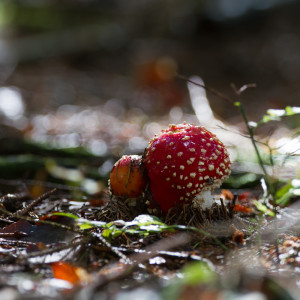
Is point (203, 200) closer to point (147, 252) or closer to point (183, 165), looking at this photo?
point (183, 165)

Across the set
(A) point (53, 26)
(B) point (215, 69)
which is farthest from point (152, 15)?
(A) point (53, 26)

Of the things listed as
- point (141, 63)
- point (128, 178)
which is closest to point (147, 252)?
point (128, 178)

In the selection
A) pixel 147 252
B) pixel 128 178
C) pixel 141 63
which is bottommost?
pixel 147 252

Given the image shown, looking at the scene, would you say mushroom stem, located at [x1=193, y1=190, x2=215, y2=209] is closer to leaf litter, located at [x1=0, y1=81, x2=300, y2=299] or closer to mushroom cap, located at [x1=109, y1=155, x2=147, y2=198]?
leaf litter, located at [x1=0, y1=81, x2=300, y2=299]

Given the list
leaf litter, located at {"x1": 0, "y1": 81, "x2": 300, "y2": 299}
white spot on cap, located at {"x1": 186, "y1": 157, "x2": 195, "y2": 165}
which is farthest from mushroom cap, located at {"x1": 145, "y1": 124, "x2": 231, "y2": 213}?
leaf litter, located at {"x1": 0, "y1": 81, "x2": 300, "y2": 299}

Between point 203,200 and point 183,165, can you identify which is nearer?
point 183,165

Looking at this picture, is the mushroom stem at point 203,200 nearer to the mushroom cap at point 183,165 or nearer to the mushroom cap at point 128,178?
Answer: the mushroom cap at point 183,165
